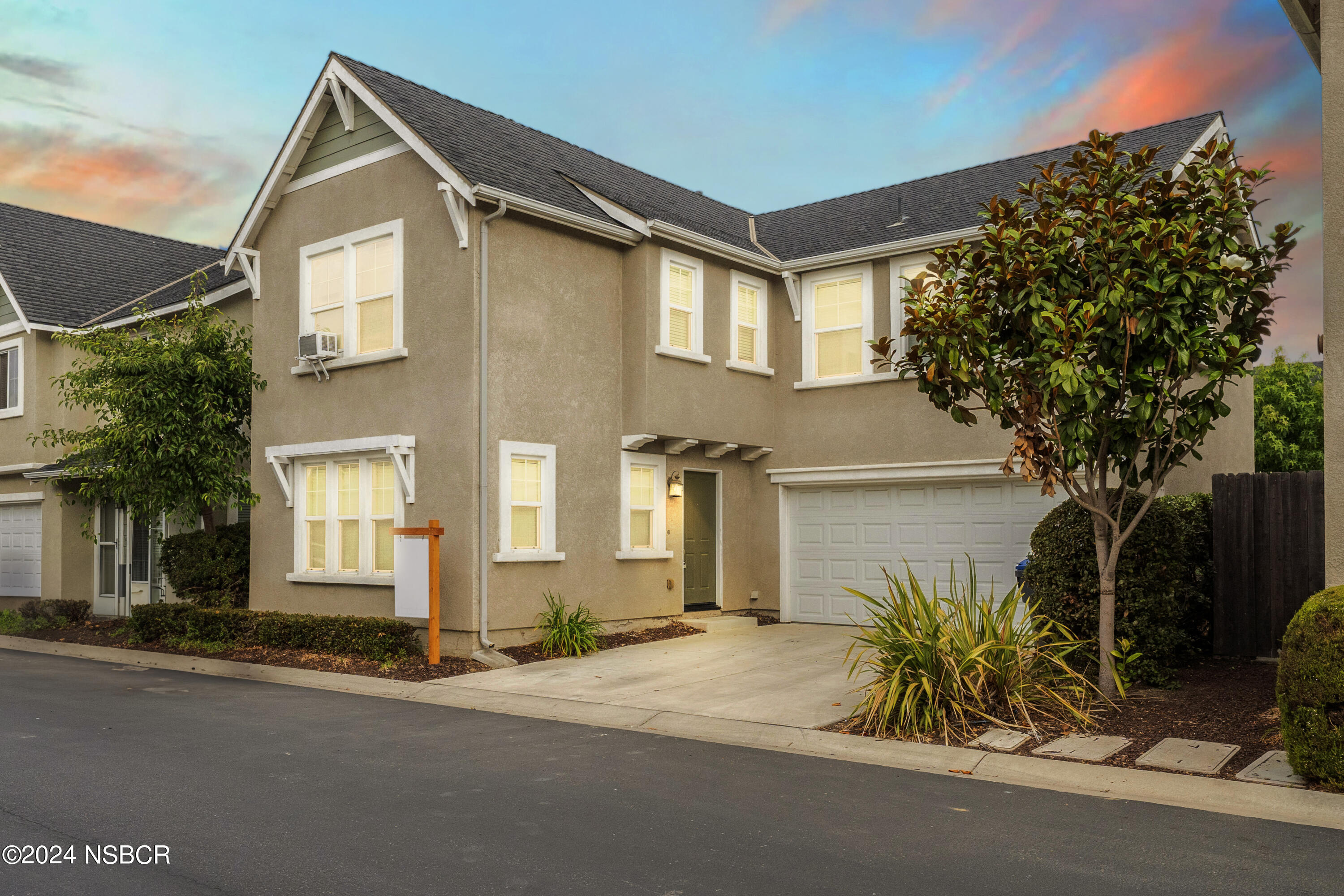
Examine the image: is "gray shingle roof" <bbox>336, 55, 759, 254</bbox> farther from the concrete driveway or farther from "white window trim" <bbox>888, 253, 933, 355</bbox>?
the concrete driveway

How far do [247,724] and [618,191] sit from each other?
1047cm

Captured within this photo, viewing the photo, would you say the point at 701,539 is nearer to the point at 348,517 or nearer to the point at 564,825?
the point at 348,517

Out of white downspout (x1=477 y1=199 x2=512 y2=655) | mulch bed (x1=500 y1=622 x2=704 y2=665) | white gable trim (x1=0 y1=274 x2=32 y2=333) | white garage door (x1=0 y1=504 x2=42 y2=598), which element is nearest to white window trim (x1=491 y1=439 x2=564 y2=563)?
white downspout (x1=477 y1=199 x2=512 y2=655)

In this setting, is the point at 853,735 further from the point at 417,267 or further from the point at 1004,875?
the point at 417,267

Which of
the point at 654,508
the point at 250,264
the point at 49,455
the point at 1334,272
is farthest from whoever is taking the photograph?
the point at 49,455

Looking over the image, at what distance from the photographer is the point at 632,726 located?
375 inches

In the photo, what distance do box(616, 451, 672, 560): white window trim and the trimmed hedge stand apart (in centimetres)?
339

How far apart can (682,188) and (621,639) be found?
402 inches

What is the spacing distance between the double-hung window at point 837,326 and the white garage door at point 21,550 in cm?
1621

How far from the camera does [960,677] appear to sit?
8570mm

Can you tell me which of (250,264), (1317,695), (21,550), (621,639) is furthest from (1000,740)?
(21,550)

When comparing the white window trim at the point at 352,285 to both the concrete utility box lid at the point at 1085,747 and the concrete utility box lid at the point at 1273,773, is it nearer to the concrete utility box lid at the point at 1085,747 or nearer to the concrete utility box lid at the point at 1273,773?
the concrete utility box lid at the point at 1085,747

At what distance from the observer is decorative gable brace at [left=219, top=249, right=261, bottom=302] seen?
16375mm

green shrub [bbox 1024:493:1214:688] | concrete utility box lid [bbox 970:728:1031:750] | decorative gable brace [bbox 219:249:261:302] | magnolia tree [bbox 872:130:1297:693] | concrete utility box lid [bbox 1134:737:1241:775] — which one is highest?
decorative gable brace [bbox 219:249:261:302]
